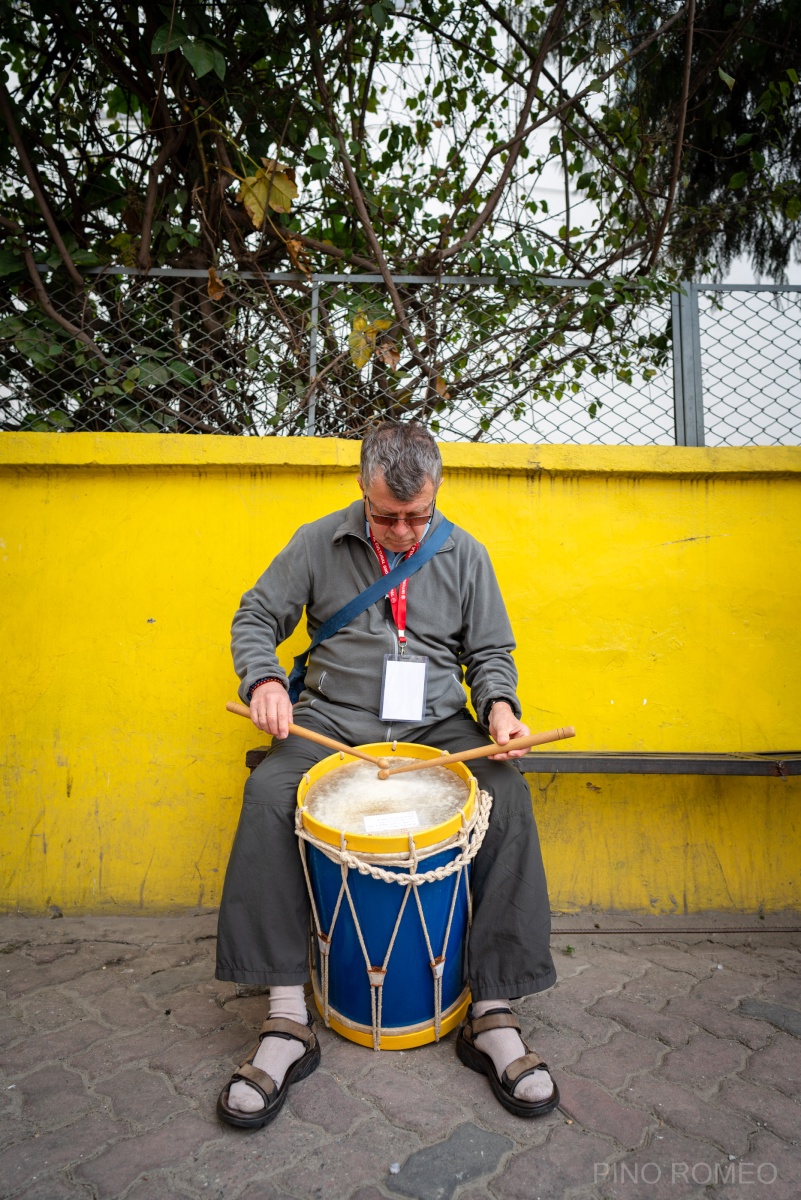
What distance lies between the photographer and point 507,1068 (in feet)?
5.91

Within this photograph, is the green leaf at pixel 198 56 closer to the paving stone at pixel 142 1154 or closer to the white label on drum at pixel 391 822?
the white label on drum at pixel 391 822

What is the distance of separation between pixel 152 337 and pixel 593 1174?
118 inches

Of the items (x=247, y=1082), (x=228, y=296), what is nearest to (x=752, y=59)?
(x=228, y=296)

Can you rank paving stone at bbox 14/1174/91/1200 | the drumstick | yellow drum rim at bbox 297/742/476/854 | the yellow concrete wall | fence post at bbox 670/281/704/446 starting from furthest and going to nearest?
fence post at bbox 670/281/704/446 < the yellow concrete wall < the drumstick < yellow drum rim at bbox 297/742/476/854 < paving stone at bbox 14/1174/91/1200

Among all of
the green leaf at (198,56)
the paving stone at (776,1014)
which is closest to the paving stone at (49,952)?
the paving stone at (776,1014)

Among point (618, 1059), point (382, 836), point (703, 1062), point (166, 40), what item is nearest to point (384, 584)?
point (382, 836)

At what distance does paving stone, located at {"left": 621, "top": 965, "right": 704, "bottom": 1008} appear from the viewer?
7.45ft

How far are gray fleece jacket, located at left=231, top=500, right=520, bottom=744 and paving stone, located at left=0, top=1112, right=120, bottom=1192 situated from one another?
1.06 m

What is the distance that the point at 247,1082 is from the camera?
1.74 meters

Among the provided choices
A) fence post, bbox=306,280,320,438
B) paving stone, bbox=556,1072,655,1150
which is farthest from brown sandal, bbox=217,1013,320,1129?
fence post, bbox=306,280,320,438

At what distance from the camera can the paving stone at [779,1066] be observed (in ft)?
6.09

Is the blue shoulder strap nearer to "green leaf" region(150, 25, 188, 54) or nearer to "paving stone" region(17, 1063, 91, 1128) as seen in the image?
"paving stone" region(17, 1063, 91, 1128)

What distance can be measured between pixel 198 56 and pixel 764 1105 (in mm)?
3667

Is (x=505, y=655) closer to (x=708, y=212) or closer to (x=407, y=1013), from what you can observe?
(x=407, y=1013)
